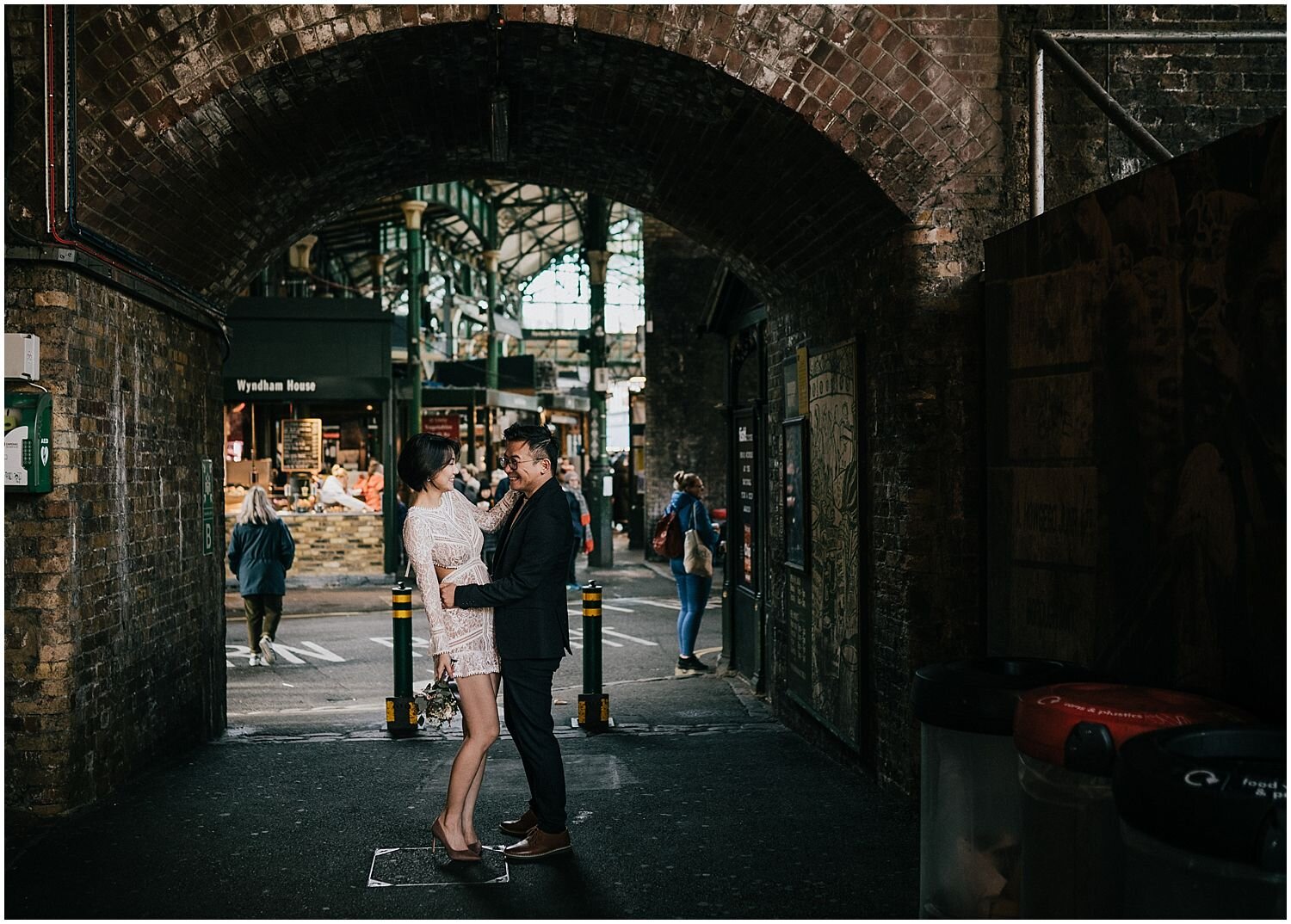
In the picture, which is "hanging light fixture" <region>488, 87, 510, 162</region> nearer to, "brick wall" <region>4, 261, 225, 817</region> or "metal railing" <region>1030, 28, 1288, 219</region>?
"brick wall" <region>4, 261, 225, 817</region>

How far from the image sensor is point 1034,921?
3938mm

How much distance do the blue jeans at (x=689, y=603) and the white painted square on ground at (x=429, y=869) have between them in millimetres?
5666

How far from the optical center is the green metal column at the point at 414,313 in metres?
21.5

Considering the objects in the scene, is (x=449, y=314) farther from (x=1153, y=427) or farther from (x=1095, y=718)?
(x=1095, y=718)

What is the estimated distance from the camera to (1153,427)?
16.1ft

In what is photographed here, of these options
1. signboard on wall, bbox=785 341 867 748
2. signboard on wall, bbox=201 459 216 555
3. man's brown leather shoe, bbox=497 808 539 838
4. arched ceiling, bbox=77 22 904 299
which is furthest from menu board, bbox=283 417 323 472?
man's brown leather shoe, bbox=497 808 539 838

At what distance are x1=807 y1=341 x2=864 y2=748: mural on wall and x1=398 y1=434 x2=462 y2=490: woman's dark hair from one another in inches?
111

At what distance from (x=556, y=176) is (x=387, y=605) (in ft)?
30.3

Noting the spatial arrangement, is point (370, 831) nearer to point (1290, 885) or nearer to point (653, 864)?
point (653, 864)

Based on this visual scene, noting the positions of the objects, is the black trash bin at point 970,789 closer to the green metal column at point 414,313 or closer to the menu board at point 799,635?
the menu board at point 799,635

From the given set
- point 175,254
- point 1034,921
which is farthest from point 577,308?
point 1034,921

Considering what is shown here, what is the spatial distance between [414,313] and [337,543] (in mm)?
4217

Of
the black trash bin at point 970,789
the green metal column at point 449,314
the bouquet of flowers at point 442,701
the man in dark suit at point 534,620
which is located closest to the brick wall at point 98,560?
the bouquet of flowers at point 442,701

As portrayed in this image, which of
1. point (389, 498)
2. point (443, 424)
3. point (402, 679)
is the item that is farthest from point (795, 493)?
point (443, 424)
